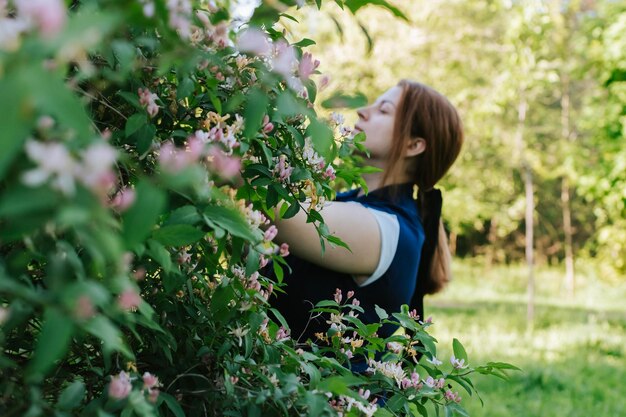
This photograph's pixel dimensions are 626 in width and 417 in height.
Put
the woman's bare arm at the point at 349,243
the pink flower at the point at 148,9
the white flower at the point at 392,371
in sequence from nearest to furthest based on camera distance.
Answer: the pink flower at the point at 148,9, the white flower at the point at 392,371, the woman's bare arm at the point at 349,243

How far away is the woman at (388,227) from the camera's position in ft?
7.62

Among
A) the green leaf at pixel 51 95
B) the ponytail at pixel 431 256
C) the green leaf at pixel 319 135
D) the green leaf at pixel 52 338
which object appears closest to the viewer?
the green leaf at pixel 51 95

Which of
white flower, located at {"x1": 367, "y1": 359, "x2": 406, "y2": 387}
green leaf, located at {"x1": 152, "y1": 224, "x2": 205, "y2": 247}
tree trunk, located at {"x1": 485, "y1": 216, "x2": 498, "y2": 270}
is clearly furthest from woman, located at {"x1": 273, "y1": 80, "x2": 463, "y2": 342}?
tree trunk, located at {"x1": 485, "y1": 216, "x2": 498, "y2": 270}

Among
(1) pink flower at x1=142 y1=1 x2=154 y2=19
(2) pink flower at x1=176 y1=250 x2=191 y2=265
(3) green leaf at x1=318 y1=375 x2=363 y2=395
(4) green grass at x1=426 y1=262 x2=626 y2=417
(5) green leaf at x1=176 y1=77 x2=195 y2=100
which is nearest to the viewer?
(1) pink flower at x1=142 y1=1 x2=154 y2=19

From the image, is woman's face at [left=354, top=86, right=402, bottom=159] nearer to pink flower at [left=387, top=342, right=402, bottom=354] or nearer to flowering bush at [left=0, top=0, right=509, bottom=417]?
flowering bush at [left=0, top=0, right=509, bottom=417]

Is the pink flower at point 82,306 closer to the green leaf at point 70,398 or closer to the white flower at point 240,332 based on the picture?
the green leaf at point 70,398

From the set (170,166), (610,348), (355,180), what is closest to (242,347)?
(355,180)

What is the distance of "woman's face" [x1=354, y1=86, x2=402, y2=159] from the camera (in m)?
2.79

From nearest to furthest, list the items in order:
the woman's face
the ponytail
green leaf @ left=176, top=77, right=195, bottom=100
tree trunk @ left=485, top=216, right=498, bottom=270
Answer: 1. green leaf @ left=176, top=77, right=195, bottom=100
2. the woman's face
3. the ponytail
4. tree trunk @ left=485, top=216, right=498, bottom=270

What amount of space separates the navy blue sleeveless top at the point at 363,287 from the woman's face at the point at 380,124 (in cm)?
27

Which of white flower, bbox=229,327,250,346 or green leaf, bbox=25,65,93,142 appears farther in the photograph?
white flower, bbox=229,327,250,346

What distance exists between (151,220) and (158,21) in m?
0.27

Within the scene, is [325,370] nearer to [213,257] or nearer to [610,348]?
[213,257]

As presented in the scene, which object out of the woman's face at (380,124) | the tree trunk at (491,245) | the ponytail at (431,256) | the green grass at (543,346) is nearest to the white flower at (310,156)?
the green grass at (543,346)
